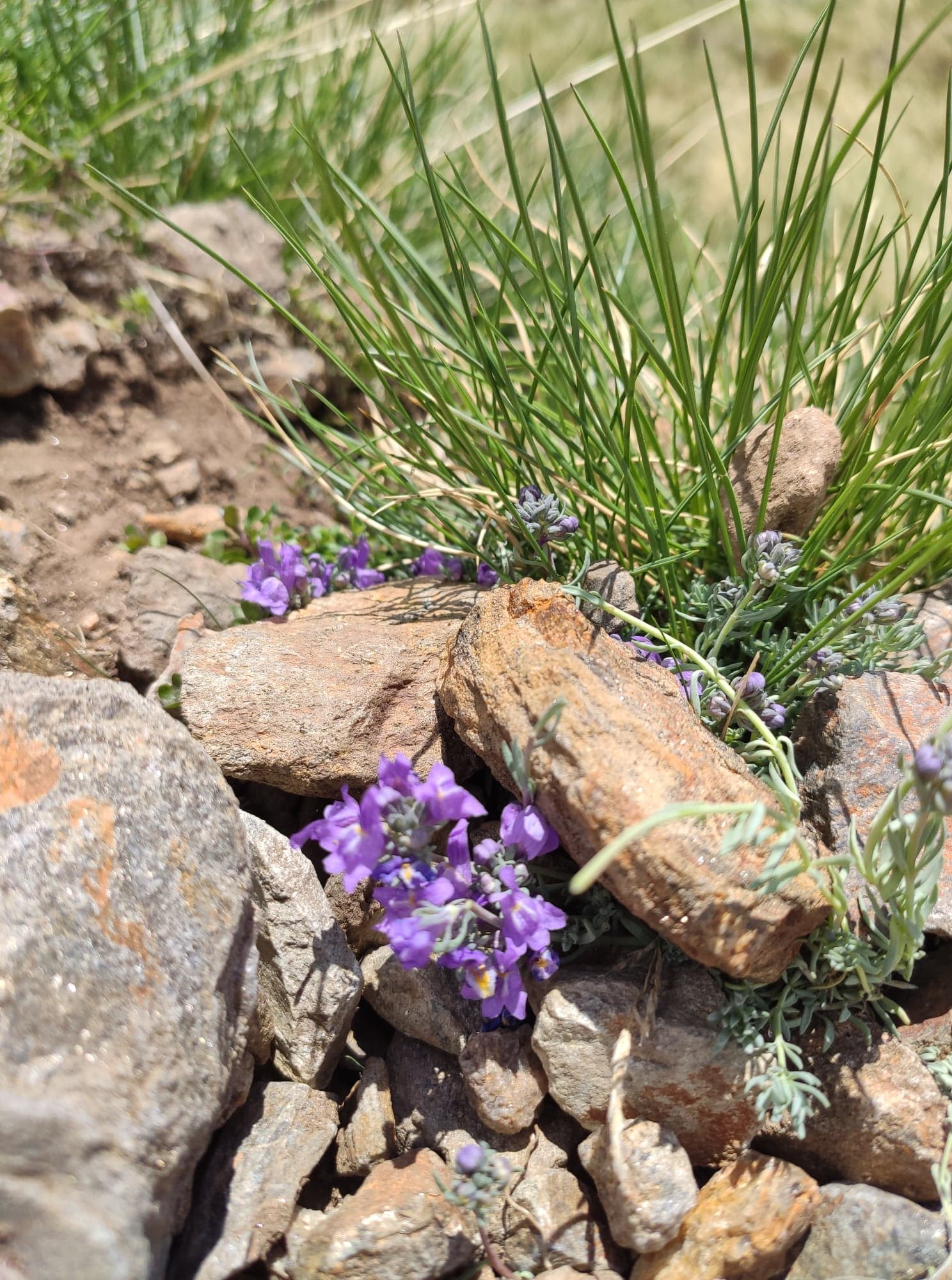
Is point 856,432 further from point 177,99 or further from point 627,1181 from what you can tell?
point 177,99

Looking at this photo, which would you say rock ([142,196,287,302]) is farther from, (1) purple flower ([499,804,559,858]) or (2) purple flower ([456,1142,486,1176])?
(2) purple flower ([456,1142,486,1176])

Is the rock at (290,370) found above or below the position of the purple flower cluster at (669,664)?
above

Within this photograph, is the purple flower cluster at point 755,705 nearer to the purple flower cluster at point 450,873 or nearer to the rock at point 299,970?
the purple flower cluster at point 450,873

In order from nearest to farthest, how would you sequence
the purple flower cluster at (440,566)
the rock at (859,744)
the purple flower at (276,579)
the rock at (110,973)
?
the rock at (110,973) < the rock at (859,744) < the purple flower at (276,579) < the purple flower cluster at (440,566)

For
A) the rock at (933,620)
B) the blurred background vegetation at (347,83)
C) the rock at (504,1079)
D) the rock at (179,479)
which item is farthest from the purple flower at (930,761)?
the rock at (179,479)

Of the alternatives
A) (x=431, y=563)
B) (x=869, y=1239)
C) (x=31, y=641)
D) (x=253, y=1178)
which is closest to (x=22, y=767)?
(x=31, y=641)

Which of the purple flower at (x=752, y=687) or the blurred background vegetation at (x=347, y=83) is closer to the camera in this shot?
the purple flower at (x=752, y=687)
